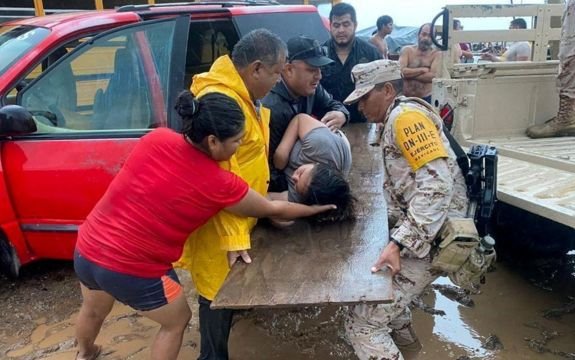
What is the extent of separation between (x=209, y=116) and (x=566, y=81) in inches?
114

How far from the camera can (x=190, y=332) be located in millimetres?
3045

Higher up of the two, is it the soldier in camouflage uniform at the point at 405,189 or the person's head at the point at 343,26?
the person's head at the point at 343,26

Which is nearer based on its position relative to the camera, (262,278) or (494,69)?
(262,278)

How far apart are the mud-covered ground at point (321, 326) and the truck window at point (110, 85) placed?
1.20 meters

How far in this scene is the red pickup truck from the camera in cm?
306

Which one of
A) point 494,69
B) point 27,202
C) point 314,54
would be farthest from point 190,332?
point 494,69

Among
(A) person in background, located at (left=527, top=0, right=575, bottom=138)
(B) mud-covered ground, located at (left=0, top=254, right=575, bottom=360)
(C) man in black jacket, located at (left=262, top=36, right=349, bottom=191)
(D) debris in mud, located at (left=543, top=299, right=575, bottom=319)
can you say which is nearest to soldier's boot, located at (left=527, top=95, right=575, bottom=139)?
(A) person in background, located at (left=527, top=0, right=575, bottom=138)

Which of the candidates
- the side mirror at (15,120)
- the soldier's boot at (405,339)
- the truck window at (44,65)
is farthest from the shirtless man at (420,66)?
the side mirror at (15,120)

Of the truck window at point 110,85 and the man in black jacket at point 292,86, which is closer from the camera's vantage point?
the man in black jacket at point 292,86

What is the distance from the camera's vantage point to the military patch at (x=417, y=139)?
83.9 inches

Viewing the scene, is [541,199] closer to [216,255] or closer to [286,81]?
[286,81]

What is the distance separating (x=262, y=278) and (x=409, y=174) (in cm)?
85

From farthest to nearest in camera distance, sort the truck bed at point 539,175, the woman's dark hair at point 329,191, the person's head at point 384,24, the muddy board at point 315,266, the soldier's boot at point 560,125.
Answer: the person's head at point 384,24 < the soldier's boot at point 560,125 < the truck bed at point 539,175 < the woman's dark hair at point 329,191 < the muddy board at point 315,266

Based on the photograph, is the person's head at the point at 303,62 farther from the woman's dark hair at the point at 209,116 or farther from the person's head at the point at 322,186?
the woman's dark hair at the point at 209,116
